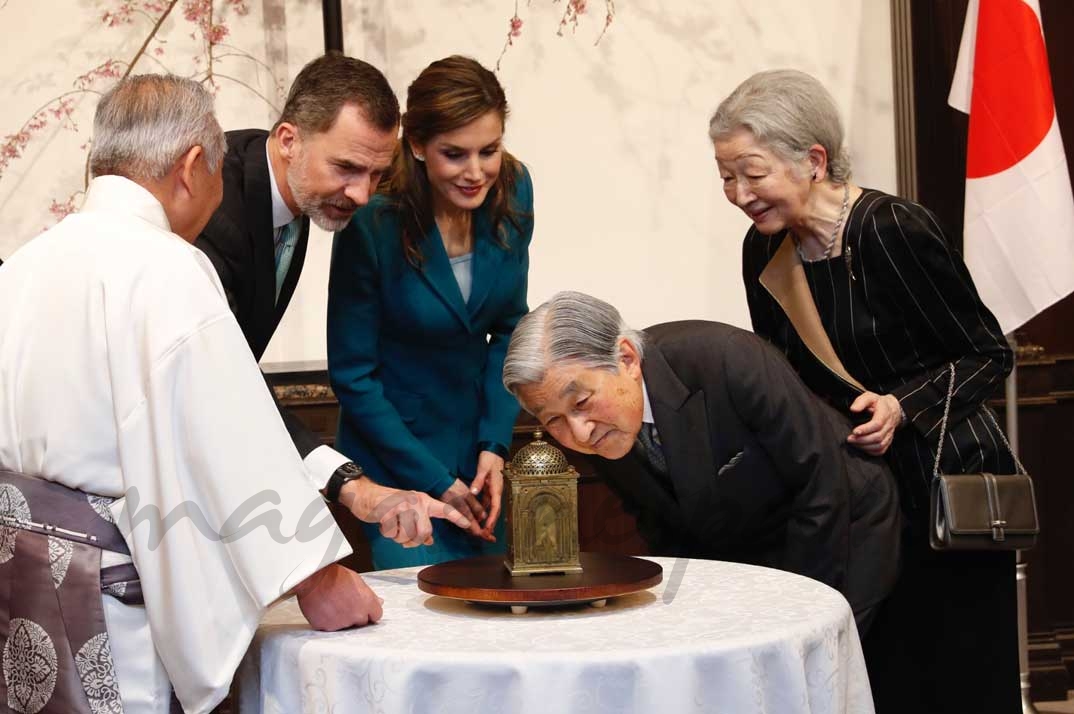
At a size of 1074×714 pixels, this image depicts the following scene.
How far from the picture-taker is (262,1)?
4.14 metres

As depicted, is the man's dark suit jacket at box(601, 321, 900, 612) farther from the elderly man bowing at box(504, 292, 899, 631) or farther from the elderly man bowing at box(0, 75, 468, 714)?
the elderly man bowing at box(0, 75, 468, 714)

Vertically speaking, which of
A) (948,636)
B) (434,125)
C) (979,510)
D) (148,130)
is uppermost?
(434,125)

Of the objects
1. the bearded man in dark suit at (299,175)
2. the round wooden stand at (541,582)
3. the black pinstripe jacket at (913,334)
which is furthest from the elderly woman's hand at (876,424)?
the bearded man in dark suit at (299,175)

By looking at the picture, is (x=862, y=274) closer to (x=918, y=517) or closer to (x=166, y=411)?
(x=918, y=517)

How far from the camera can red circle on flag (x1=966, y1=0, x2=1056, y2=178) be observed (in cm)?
377

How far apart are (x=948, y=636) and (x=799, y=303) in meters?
0.78

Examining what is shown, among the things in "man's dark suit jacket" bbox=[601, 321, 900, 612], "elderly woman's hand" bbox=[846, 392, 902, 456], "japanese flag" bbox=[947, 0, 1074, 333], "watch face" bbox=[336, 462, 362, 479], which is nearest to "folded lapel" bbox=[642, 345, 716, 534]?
"man's dark suit jacket" bbox=[601, 321, 900, 612]

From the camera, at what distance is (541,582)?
84.2 inches

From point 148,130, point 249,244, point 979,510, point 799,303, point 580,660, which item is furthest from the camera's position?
point 799,303

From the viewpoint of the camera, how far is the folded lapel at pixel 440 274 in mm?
2814

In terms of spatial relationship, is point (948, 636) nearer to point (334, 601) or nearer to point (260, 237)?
point (334, 601)

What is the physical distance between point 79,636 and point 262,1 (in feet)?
9.01

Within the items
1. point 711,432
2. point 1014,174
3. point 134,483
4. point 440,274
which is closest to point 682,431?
point 711,432

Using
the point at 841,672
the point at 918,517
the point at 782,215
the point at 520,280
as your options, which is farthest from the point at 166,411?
the point at 918,517
